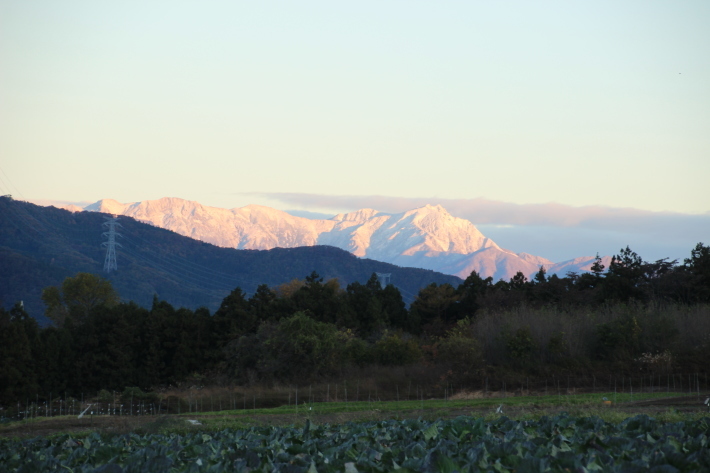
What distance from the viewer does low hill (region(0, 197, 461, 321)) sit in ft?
440

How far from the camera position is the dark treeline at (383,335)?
40.4 m

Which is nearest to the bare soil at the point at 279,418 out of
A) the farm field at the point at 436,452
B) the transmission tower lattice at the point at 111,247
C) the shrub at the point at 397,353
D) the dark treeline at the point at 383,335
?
the farm field at the point at 436,452

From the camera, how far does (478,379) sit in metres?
38.7

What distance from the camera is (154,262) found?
163 meters

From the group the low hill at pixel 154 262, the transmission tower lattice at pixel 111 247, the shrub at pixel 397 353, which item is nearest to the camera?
the shrub at pixel 397 353

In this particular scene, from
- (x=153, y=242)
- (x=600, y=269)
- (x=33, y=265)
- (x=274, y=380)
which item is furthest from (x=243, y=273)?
(x=274, y=380)

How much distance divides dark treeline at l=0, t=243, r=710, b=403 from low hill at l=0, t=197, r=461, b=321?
7015 cm

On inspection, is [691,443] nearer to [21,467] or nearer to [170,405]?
[21,467]

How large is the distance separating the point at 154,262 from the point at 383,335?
124 m

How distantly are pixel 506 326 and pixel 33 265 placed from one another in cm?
10343

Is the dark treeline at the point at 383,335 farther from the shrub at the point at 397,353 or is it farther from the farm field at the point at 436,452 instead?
the farm field at the point at 436,452

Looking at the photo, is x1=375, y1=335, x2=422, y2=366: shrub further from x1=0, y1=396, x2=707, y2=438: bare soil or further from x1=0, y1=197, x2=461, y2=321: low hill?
x1=0, y1=197, x2=461, y2=321: low hill

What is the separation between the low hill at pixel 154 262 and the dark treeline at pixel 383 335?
230ft

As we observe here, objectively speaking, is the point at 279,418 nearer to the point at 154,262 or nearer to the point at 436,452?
the point at 436,452
